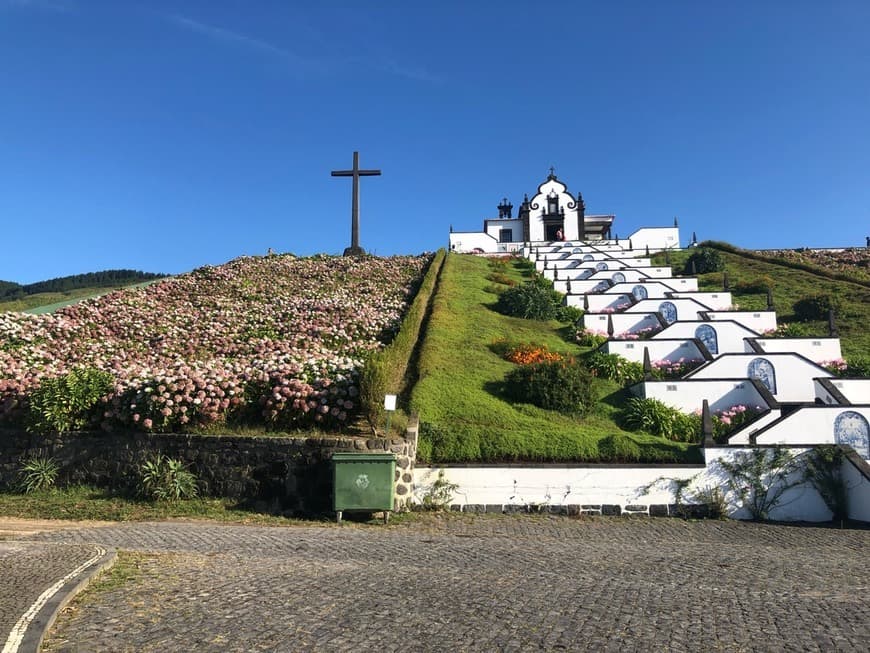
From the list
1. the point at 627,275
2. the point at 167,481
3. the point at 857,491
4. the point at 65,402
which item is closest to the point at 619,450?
the point at 857,491

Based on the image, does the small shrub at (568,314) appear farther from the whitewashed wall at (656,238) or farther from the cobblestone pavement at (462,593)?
the whitewashed wall at (656,238)

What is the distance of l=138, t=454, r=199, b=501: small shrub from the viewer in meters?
11.1

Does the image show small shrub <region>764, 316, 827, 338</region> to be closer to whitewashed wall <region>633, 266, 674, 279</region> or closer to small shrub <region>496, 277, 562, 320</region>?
A: small shrub <region>496, 277, 562, 320</region>

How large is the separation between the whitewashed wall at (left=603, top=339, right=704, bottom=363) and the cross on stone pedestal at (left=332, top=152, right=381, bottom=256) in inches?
832

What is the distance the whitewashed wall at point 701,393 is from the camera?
15109 millimetres

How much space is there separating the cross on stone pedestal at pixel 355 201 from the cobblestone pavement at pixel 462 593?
2817 cm

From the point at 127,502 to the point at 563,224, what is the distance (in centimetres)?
5690

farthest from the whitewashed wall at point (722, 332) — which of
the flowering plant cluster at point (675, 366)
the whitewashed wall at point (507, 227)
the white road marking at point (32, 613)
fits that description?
the whitewashed wall at point (507, 227)

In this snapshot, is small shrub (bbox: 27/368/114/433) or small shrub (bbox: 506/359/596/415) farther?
small shrub (bbox: 506/359/596/415)

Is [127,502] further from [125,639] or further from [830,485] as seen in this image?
[830,485]

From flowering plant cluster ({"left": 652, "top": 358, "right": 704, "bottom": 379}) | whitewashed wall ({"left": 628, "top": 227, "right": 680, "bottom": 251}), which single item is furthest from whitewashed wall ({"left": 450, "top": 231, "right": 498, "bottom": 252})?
flowering plant cluster ({"left": 652, "top": 358, "right": 704, "bottom": 379})

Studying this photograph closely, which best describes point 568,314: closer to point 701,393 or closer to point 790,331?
point 790,331

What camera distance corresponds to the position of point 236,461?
445 inches

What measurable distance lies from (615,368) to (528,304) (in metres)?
7.37
